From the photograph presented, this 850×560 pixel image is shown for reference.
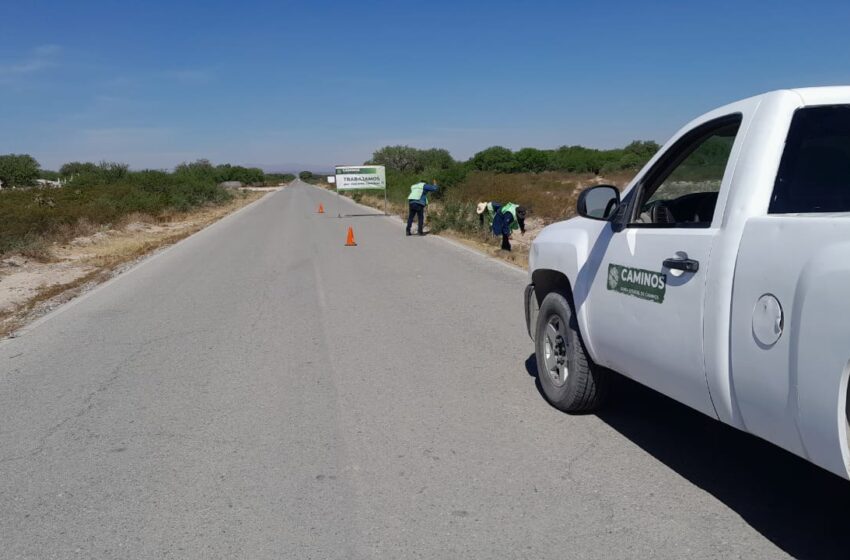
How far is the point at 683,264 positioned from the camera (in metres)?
3.79

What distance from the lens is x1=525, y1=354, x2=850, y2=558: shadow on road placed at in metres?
3.59

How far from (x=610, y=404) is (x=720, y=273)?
2.38 metres

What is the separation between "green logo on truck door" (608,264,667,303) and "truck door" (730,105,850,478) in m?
0.64

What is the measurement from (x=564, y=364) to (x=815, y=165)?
2.38 m

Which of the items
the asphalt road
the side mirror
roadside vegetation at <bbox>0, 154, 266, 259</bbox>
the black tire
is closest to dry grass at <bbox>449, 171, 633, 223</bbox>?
roadside vegetation at <bbox>0, 154, 266, 259</bbox>

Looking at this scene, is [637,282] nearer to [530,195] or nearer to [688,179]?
[688,179]

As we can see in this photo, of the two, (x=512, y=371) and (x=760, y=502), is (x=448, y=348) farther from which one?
(x=760, y=502)

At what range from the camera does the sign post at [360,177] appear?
37.9 meters

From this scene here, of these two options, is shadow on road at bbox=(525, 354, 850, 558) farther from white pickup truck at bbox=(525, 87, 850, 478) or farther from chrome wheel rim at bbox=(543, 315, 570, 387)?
white pickup truck at bbox=(525, 87, 850, 478)

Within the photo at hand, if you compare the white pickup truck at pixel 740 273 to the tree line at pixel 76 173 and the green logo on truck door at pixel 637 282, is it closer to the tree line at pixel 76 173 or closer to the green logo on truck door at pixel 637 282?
the green logo on truck door at pixel 637 282

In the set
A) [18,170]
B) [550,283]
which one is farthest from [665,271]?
[18,170]

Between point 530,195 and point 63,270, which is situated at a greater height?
point 530,195

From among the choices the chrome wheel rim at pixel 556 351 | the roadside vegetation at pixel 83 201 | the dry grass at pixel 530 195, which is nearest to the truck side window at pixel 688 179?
the chrome wheel rim at pixel 556 351

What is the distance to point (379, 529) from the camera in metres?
3.84
